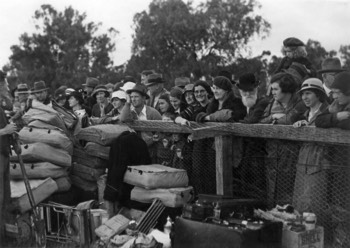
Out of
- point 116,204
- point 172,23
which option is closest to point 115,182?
point 116,204


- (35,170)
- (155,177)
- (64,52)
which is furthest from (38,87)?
(64,52)

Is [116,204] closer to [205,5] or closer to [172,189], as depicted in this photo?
[172,189]

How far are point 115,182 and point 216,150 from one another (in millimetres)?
1391

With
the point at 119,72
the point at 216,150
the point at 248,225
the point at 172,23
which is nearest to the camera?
the point at 248,225

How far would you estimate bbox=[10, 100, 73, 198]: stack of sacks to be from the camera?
24.9 feet

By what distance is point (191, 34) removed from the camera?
36.4 meters

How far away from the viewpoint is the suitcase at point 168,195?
6.88 meters

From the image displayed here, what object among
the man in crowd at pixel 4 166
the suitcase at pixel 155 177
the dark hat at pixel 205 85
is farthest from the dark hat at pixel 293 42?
the man in crowd at pixel 4 166

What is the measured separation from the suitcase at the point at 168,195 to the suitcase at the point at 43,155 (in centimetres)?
119

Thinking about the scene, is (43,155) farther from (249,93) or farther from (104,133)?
(249,93)

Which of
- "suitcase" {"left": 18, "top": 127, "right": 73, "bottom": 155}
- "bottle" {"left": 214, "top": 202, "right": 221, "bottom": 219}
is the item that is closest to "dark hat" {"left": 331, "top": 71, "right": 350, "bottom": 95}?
"bottle" {"left": 214, "top": 202, "right": 221, "bottom": 219}

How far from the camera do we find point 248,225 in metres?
5.62

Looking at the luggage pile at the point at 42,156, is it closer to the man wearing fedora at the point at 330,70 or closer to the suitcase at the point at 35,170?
the suitcase at the point at 35,170

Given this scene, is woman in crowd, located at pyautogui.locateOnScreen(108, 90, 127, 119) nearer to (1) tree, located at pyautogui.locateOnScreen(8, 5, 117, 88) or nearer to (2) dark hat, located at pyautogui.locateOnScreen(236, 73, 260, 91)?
(2) dark hat, located at pyautogui.locateOnScreen(236, 73, 260, 91)
